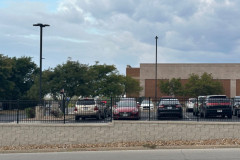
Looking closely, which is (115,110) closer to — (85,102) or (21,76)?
(85,102)

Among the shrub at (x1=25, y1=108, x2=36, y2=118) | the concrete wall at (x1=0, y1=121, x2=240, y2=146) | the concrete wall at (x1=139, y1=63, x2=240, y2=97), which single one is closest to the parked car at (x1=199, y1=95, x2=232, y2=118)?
the concrete wall at (x1=0, y1=121, x2=240, y2=146)

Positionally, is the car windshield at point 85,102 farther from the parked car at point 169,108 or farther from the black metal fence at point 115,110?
the parked car at point 169,108

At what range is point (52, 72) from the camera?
33.2 meters

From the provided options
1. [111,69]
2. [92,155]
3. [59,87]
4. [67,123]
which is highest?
[111,69]

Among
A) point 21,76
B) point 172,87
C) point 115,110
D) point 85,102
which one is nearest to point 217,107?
point 115,110

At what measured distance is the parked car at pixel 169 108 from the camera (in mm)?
17078

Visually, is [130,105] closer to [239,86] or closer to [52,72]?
[52,72]

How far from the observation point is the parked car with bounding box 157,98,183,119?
1708 centimetres

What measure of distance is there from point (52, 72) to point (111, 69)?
20.2 m

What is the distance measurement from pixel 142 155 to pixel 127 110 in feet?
19.2

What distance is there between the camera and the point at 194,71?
204ft

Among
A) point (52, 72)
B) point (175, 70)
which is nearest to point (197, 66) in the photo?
point (175, 70)

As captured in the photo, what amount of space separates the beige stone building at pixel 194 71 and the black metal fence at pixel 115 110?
43.2 metres

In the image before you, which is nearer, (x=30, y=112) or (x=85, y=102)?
(x=30, y=112)
